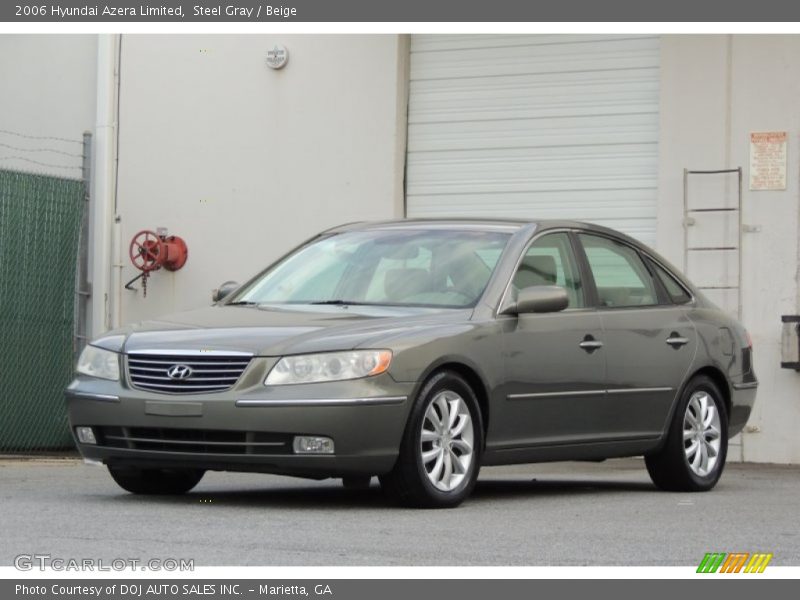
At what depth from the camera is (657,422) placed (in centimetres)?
1088

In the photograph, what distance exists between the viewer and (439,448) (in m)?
9.07

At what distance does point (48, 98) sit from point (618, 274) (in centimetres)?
1086

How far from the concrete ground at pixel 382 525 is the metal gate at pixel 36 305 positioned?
5.82 meters

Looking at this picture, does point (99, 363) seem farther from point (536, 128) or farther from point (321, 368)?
point (536, 128)

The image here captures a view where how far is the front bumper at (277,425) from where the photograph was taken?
341 inches

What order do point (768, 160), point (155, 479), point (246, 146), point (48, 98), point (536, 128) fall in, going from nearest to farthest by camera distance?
point (155, 479), point (768, 160), point (536, 128), point (246, 146), point (48, 98)

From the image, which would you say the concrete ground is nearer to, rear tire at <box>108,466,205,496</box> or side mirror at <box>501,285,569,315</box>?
rear tire at <box>108,466,205,496</box>

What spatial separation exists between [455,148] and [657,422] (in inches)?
309

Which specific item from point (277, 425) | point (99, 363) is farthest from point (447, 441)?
point (99, 363)

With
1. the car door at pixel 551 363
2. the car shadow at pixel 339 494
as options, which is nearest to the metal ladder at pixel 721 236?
the car shadow at pixel 339 494

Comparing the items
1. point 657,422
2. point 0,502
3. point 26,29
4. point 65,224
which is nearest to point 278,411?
point 0,502

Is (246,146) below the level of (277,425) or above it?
above

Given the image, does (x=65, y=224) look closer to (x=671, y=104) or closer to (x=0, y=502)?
(x=671, y=104)

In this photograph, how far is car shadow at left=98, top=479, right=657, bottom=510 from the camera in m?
9.38
